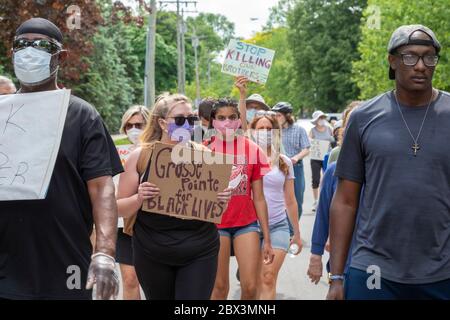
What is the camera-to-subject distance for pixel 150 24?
26609 millimetres

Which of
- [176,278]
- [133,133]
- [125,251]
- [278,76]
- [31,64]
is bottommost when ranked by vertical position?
[278,76]

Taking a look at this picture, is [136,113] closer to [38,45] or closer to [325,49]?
[38,45]

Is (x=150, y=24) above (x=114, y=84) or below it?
above

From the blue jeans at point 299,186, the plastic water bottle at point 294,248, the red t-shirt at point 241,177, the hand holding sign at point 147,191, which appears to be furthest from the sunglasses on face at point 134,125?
the blue jeans at point 299,186

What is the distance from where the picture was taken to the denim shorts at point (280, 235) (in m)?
7.14

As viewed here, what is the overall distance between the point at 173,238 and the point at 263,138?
111 inches

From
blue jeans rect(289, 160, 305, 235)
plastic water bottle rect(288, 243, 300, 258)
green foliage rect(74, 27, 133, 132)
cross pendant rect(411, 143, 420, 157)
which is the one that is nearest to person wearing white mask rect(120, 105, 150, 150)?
plastic water bottle rect(288, 243, 300, 258)

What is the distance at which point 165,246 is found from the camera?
5.25 meters

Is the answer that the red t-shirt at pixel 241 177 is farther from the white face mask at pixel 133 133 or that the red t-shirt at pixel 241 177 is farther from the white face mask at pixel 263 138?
the white face mask at pixel 263 138

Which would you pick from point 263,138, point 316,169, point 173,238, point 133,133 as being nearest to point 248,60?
point 263,138

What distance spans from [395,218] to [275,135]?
13.4 feet

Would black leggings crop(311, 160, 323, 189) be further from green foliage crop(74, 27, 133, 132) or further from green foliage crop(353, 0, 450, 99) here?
green foliage crop(74, 27, 133, 132)
